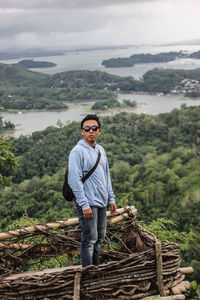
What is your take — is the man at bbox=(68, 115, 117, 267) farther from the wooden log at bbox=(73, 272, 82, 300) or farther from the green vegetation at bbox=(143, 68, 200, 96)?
the green vegetation at bbox=(143, 68, 200, 96)

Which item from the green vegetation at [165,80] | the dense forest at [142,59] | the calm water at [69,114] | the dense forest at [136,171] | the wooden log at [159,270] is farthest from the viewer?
the dense forest at [142,59]

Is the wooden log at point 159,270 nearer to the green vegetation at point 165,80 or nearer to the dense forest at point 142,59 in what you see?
the green vegetation at point 165,80

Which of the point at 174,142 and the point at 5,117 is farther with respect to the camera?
the point at 5,117

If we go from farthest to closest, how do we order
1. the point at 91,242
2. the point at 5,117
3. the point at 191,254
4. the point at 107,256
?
the point at 5,117
the point at 191,254
the point at 107,256
the point at 91,242

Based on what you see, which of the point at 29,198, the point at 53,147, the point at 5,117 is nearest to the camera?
the point at 29,198

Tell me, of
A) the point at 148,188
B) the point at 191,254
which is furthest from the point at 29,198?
the point at 191,254

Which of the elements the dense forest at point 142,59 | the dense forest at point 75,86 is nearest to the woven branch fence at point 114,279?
the dense forest at point 75,86

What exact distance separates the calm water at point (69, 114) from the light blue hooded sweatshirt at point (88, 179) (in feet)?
125

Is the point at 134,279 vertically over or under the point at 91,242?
under

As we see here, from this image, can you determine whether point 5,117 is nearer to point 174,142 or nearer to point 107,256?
point 174,142

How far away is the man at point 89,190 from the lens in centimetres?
195

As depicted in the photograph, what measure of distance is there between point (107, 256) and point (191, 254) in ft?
35.5

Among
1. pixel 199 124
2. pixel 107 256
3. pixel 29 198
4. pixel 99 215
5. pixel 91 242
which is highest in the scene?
pixel 99 215

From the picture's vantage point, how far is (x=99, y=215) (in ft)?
6.95
